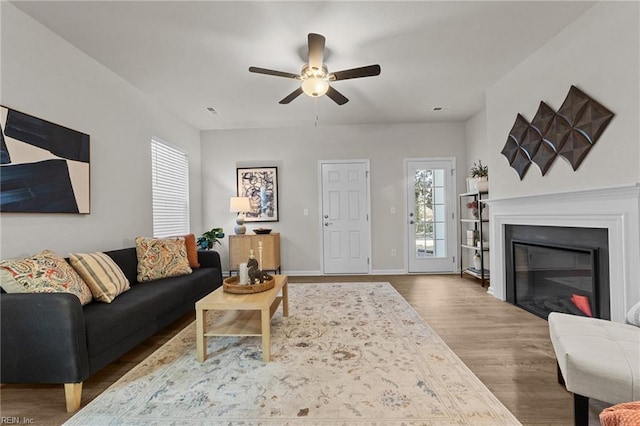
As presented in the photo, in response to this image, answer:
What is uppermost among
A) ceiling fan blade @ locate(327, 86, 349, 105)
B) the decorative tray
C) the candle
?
ceiling fan blade @ locate(327, 86, 349, 105)

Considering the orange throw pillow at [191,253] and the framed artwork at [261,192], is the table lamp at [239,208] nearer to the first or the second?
the framed artwork at [261,192]

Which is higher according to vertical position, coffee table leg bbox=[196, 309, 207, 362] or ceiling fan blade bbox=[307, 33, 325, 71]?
ceiling fan blade bbox=[307, 33, 325, 71]

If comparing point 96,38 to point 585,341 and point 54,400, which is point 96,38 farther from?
point 585,341

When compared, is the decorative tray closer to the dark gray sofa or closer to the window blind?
the dark gray sofa

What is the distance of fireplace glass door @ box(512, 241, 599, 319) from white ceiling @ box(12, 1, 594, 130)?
197cm

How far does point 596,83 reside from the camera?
2.31 metres

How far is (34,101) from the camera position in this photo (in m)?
2.30

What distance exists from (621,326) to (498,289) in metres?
2.06

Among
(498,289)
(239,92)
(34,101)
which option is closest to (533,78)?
(498,289)

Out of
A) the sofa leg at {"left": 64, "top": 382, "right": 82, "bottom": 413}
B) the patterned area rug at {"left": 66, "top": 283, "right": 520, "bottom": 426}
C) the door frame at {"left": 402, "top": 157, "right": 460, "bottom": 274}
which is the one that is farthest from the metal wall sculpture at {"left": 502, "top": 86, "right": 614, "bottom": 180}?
the sofa leg at {"left": 64, "top": 382, "right": 82, "bottom": 413}

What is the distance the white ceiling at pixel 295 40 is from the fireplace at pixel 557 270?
5.92ft

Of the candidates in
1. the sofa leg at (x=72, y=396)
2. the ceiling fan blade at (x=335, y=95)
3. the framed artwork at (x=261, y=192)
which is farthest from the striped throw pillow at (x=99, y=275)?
the framed artwork at (x=261, y=192)

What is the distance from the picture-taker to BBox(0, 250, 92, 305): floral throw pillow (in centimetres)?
175

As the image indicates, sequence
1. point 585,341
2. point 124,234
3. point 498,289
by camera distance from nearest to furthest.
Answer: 1. point 585,341
2. point 124,234
3. point 498,289
